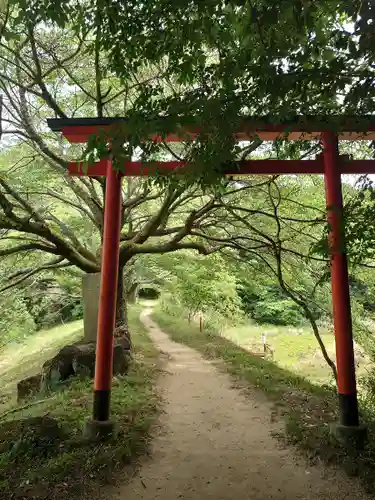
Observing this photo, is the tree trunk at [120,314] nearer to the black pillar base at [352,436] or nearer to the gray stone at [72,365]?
the gray stone at [72,365]

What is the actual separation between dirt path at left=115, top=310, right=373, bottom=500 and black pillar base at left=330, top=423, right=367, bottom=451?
17.2 inches

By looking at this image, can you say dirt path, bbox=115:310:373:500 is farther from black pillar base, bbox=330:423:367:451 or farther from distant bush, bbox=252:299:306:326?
distant bush, bbox=252:299:306:326

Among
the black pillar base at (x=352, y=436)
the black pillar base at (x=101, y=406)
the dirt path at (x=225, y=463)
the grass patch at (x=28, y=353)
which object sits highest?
the black pillar base at (x=101, y=406)

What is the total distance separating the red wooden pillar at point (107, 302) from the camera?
480 centimetres

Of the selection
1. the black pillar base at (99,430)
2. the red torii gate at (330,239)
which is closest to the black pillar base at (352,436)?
the red torii gate at (330,239)

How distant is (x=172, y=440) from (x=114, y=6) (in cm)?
492

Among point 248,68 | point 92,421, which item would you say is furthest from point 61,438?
point 248,68

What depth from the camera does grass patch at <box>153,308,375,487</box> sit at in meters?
4.24

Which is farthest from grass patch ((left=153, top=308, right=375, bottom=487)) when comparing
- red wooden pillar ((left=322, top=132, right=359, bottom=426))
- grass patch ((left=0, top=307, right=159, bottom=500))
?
grass patch ((left=0, top=307, right=159, bottom=500))

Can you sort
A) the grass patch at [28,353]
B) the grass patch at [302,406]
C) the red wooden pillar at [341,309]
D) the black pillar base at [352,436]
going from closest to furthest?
the grass patch at [302,406] < the black pillar base at [352,436] < the red wooden pillar at [341,309] < the grass patch at [28,353]

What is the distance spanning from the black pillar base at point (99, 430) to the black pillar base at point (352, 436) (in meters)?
2.66

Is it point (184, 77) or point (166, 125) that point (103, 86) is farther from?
point (166, 125)

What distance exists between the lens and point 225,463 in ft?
14.8

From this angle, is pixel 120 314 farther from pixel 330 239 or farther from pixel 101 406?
pixel 330 239
